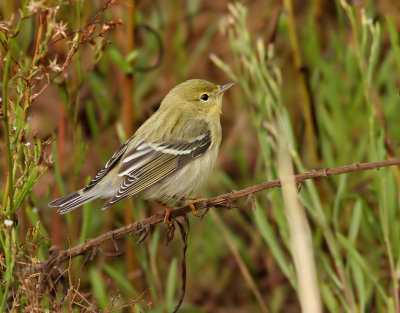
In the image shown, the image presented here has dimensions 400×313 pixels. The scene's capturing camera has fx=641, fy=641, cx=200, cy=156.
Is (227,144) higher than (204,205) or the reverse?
the reverse

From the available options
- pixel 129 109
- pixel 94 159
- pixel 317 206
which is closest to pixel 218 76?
pixel 94 159

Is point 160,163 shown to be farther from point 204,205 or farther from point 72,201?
point 204,205

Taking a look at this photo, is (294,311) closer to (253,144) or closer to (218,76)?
(253,144)

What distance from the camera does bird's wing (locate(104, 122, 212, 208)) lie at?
3207 millimetres

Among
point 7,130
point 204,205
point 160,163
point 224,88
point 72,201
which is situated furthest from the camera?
point 224,88

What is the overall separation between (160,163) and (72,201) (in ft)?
1.86

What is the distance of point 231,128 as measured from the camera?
207 inches

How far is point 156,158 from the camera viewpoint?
11.0 ft

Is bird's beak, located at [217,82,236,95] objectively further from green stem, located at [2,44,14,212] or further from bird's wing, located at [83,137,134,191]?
green stem, located at [2,44,14,212]

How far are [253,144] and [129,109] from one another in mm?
1924

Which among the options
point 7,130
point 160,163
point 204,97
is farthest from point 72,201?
point 204,97

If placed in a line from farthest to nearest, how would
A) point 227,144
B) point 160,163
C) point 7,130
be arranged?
1. point 227,144
2. point 160,163
3. point 7,130

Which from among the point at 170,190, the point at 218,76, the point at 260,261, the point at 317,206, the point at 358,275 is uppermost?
the point at 218,76

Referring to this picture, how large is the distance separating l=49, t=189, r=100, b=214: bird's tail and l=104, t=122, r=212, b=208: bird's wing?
0.61 ft
